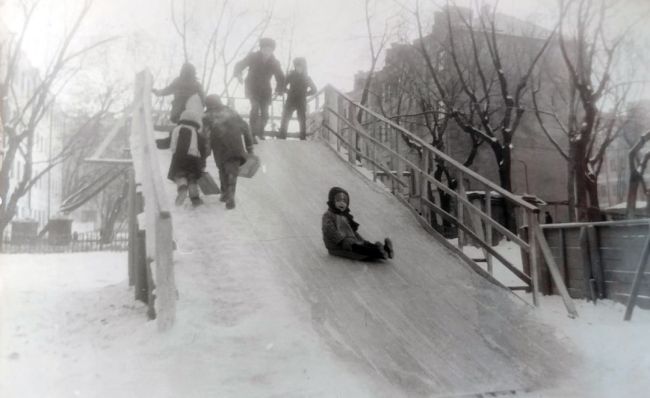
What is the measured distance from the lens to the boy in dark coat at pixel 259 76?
32.3ft

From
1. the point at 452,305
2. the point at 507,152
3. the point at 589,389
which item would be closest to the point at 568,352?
the point at 589,389

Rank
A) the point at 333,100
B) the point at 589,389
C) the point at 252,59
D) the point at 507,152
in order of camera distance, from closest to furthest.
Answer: the point at 589,389 → the point at 252,59 → the point at 333,100 → the point at 507,152

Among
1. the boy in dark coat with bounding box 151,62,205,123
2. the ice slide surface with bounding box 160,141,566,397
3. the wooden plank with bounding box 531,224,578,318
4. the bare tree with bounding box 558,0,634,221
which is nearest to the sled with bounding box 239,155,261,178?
the ice slide surface with bounding box 160,141,566,397

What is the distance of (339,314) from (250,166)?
3088mm

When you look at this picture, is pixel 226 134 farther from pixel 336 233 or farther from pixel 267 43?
pixel 267 43

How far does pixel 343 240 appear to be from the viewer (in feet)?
19.0

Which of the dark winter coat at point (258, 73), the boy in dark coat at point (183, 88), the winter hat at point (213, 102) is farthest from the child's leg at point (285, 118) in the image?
the winter hat at point (213, 102)

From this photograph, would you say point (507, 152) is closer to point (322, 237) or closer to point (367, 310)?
point (322, 237)

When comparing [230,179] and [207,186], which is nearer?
[230,179]

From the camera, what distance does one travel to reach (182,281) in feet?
15.8

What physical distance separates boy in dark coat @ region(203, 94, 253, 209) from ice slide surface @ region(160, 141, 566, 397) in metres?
0.30

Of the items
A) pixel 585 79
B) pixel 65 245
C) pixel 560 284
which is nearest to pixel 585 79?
pixel 585 79

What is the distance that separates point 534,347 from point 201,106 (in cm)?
499

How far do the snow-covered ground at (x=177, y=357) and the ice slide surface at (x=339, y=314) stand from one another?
0.03 meters
